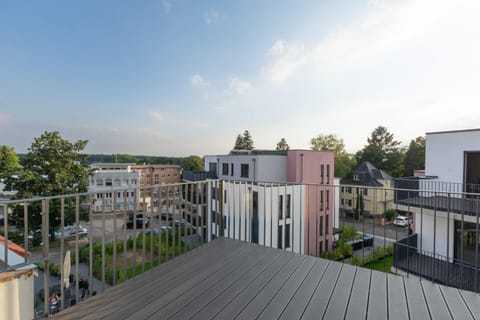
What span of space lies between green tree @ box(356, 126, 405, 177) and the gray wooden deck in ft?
113

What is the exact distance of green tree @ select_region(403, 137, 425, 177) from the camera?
30220mm

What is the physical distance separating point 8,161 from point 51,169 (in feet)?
10.4

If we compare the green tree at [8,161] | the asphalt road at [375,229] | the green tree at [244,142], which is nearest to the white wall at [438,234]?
the asphalt road at [375,229]

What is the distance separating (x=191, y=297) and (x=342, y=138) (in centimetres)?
3128

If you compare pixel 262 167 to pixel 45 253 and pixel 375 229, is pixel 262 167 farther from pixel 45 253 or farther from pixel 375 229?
pixel 45 253

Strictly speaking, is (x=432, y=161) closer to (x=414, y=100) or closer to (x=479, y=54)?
(x=479, y=54)

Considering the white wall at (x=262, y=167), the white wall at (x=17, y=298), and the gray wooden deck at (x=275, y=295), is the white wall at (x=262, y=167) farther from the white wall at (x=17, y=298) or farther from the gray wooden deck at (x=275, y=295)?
the white wall at (x=17, y=298)

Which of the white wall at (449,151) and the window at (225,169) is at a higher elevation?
the white wall at (449,151)

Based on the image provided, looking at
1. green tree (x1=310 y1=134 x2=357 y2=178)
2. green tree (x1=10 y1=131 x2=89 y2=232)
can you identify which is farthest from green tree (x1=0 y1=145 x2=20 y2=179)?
green tree (x1=310 y1=134 x2=357 y2=178)

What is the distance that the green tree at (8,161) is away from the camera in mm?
13680

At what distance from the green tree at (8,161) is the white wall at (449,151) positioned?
67.6ft

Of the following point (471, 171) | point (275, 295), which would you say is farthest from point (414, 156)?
point (275, 295)

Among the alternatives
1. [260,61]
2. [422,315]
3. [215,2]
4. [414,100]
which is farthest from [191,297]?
[414,100]

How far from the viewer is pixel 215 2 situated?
8773 millimetres
